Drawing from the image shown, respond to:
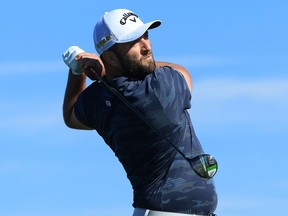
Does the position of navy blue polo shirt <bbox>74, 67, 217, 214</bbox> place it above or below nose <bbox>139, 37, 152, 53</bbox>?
below

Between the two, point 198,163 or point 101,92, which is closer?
point 198,163

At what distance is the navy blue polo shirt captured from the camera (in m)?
9.09

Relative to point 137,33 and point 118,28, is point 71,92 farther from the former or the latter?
point 137,33

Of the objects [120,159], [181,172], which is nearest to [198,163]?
[181,172]

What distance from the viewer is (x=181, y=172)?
914 cm

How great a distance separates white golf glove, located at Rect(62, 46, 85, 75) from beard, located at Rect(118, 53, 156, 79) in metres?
0.47

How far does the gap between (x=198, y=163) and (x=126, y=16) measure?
1598mm

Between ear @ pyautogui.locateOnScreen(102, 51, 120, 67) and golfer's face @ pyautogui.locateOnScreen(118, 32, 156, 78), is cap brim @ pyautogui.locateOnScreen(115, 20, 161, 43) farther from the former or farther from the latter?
ear @ pyautogui.locateOnScreen(102, 51, 120, 67)

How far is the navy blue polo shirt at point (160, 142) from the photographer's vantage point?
909cm

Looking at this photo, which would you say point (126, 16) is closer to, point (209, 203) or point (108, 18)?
point (108, 18)

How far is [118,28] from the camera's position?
9344 mm

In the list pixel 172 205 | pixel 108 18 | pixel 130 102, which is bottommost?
pixel 172 205

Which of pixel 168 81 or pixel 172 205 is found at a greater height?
pixel 168 81

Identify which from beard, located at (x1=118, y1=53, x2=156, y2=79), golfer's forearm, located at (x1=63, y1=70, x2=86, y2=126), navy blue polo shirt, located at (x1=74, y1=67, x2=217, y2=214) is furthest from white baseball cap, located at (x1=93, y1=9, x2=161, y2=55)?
golfer's forearm, located at (x1=63, y1=70, x2=86, y2=126)
